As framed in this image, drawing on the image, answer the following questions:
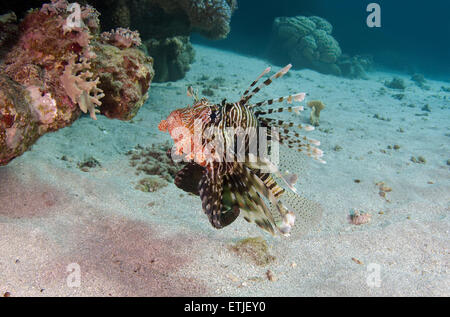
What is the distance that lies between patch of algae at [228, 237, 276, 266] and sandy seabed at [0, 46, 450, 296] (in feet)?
0.28

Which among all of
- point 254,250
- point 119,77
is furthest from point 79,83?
point 254,250

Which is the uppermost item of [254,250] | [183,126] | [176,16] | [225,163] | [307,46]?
[176,16]

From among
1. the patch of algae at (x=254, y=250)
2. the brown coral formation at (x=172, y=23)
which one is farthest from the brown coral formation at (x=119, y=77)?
the brown coral formation at (x=172, y=23)

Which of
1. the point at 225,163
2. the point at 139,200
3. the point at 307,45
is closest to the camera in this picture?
the point at 225,163

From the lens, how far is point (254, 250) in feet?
11.9

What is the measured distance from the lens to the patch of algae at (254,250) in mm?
3518

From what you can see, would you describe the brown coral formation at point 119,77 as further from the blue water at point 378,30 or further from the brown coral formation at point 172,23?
the blue water at point 378,30

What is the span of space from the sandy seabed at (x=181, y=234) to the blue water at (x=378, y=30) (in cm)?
2430

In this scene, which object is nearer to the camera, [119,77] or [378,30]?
[119,77]

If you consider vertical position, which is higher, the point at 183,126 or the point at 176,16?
the point at 176,16

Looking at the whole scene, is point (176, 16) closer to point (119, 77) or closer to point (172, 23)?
point (172, 23)

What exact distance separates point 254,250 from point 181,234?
1.04m

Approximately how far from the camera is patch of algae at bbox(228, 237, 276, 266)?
3518mm
